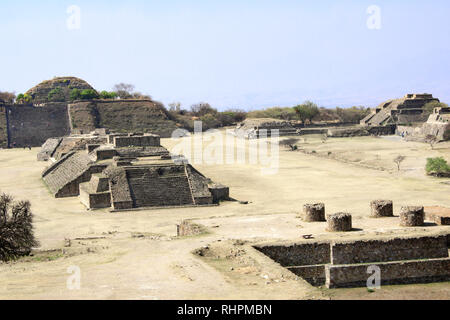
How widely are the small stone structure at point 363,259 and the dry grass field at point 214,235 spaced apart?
475 mm

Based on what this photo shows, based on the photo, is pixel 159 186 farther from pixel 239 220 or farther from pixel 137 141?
pixel 137 141

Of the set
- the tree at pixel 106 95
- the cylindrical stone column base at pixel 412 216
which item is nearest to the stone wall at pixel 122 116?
the tree at pixel 106 95

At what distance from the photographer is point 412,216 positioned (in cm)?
2186

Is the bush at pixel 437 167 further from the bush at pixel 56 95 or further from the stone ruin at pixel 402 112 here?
the bush at pixel 56 95

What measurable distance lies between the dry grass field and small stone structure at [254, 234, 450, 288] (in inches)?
18.7

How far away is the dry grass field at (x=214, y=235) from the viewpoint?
15.9 meters

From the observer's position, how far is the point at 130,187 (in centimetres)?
3194

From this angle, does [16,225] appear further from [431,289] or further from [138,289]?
[431,289]

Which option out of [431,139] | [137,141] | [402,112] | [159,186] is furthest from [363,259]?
[402,112]

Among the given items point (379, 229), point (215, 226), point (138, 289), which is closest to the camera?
point (138, 289)

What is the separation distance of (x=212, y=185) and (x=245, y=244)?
12790mm
